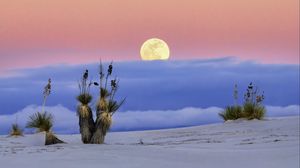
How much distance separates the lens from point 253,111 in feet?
77.3

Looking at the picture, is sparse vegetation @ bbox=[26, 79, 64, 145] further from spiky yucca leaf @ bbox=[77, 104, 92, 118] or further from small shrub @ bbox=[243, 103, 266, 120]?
small shrub @ bbox=[243, 103, 266, 120]

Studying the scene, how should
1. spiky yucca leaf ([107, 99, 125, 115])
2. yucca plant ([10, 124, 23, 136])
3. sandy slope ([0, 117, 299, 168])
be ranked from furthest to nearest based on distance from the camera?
yucca plant ([10, 124, 23, 136]) < spiky yucca leaf ([107, 99, 125, 115]) < sandy slope ([0, 117, 299, 168])

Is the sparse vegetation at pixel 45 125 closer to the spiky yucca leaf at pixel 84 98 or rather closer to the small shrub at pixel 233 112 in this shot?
the spiky yucca leaf at pixel 84 98

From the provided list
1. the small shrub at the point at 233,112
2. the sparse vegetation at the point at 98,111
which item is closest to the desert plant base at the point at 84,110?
the sparse vegetation at the point at 98,111

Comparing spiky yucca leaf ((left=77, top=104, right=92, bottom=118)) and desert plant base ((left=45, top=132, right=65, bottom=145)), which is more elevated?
spiky yucca leaf ((left=77, top=104, right=92, bottom=118))

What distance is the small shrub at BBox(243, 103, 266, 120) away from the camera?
2347cm

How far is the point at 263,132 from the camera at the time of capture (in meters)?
19.1

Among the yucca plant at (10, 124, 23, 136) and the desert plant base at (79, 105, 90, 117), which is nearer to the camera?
the desert plant base at (79, 105, 90, 117)

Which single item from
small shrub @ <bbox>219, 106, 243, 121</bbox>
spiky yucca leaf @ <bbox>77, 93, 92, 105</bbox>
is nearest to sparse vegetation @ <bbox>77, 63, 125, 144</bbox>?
spiky yucca leaf @ <bbox>77, 93, 92, 105</bbox>

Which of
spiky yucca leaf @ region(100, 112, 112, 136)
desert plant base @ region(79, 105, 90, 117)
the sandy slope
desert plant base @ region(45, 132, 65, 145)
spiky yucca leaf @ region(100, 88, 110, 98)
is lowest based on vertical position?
the sandy slope

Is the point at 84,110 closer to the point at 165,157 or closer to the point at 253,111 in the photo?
the point at 165,157

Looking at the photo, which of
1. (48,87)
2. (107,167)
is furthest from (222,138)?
(107,167)

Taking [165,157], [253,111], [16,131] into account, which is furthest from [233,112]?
[165,157]

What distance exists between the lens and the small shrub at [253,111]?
23469 mm
